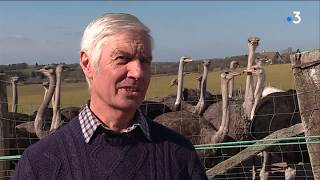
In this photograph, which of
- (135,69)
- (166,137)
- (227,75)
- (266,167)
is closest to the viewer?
(135,69)

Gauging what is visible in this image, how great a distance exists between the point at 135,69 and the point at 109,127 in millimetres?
196

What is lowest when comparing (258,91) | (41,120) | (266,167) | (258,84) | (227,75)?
(266,167)

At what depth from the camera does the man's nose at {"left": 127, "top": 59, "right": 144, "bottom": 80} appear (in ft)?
5.47

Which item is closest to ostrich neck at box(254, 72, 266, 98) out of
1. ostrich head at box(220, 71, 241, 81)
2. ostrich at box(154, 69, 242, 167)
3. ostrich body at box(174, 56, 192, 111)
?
ostrich head at box(220, 71, 241, 81)

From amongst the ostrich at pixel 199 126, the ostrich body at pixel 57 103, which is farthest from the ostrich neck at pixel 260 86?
the ostrich body at pixel 57 103

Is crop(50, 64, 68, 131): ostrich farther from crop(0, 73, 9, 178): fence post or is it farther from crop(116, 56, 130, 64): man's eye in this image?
crop(116, 56, 130, 64): man's eye

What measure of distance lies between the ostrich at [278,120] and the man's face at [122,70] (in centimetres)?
521

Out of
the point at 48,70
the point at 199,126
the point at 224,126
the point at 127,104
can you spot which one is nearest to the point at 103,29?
the point at 127,104

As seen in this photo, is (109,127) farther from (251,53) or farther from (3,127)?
(251,53)

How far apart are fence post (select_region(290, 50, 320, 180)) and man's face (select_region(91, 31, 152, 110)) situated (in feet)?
7.78

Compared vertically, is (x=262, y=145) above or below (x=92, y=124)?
below

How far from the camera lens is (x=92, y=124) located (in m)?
1.74

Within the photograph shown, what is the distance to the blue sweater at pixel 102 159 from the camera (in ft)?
5.52

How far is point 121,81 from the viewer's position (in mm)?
1680
